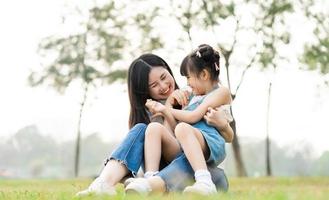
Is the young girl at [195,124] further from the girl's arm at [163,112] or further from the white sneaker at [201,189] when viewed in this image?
the white sneaker at [201,189]

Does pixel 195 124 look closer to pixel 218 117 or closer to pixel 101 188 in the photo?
pixel 218 117

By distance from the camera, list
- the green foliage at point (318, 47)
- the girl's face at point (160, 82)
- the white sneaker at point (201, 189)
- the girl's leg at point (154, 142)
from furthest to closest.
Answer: the green foliage at point (318, 47) < the girl's face at point (160, 82) < the girl's leg at point (154, 142) < the white sneaker at point (201, 189)

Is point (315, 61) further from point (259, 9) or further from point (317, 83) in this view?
point (259, 9)

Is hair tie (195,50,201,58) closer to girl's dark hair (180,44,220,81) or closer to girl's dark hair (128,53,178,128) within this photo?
girl's dark hair (180,44,220,81)

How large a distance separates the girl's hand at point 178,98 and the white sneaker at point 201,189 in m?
0.86

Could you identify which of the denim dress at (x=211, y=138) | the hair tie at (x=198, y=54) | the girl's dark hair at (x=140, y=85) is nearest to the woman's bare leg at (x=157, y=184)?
the denim dress at (x=211, y=138)

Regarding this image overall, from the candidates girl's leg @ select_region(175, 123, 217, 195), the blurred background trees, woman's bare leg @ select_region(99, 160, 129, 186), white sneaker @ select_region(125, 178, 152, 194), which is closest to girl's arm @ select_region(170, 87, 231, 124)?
girl's leg @ select_region(175, 123, 217, 195)

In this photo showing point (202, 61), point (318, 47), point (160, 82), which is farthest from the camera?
point (318, 47)

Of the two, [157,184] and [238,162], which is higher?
[157,184]

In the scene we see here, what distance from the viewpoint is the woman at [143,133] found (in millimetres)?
5574

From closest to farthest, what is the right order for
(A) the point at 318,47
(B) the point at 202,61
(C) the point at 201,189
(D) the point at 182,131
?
(C) the point at 201,189, (D) the point at 182,131, (B) the point at 202,61, (A) the point at 318,47

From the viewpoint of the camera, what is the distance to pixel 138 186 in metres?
5.14

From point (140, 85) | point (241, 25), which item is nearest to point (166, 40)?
point (241, 25)

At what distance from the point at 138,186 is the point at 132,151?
623 millimetres
